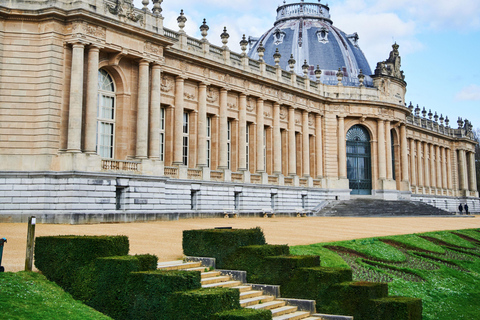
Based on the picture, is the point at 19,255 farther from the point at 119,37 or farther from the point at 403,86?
the point at 403,86

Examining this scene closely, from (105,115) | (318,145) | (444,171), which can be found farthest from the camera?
(444,171)

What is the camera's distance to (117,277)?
12172 millimetres

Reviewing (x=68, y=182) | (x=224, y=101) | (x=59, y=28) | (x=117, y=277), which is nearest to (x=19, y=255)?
(x=117, y=277)

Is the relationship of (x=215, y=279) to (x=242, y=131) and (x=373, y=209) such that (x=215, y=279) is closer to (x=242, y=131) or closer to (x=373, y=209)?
(x=242, y=131)

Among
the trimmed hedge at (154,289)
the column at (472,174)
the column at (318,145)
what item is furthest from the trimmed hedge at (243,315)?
the column at (472,174)

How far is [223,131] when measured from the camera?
4262cm

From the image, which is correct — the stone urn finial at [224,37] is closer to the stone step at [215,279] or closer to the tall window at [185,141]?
the tall window at [185,141]

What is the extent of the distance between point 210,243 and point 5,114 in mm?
18692

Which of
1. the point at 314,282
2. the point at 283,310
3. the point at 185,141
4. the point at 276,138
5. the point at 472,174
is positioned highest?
the point at 276,138

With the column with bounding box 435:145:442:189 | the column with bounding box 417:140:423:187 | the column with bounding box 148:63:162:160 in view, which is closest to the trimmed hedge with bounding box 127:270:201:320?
the column with bounding box 148:63:162:160

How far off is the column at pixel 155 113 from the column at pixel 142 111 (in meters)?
0.96

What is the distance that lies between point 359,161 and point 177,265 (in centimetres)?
4734

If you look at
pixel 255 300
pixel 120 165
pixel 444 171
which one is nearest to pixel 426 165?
pixel 444 171

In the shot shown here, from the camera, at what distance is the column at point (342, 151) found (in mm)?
56875
